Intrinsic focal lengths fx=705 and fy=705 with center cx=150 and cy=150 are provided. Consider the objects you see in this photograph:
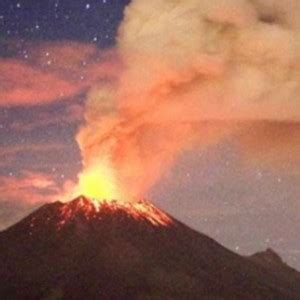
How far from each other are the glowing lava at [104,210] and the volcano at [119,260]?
0.21 m

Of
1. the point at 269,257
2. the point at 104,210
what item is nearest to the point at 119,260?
the point at 104,210

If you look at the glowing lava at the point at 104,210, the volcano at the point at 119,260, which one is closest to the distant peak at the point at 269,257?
the volcano at the point at 119,260

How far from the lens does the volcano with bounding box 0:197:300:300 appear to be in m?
112

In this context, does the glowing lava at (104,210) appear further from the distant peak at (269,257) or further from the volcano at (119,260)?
the distant peak at (269,257)

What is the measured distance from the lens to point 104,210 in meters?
146

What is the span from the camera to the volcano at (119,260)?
367ft

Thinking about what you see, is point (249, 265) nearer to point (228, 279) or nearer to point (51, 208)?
point (228, 279)

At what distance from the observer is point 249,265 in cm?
14750

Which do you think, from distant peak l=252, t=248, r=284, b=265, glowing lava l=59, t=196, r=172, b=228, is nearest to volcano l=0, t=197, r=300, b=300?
glowing lava l=59, t=196, r=172, b=228

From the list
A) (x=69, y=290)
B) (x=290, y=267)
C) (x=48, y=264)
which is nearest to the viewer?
(x=69, y=290)

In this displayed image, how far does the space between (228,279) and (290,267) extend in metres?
60.7

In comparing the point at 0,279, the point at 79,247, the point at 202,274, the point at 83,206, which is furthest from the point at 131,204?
the point at 0,279

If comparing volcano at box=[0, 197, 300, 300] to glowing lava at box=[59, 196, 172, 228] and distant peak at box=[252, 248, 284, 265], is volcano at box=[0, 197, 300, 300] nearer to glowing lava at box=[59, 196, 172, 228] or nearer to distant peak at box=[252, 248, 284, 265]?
glowing lava at box=[59, 196, 172, 228]

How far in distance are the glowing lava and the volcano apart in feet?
0.68
